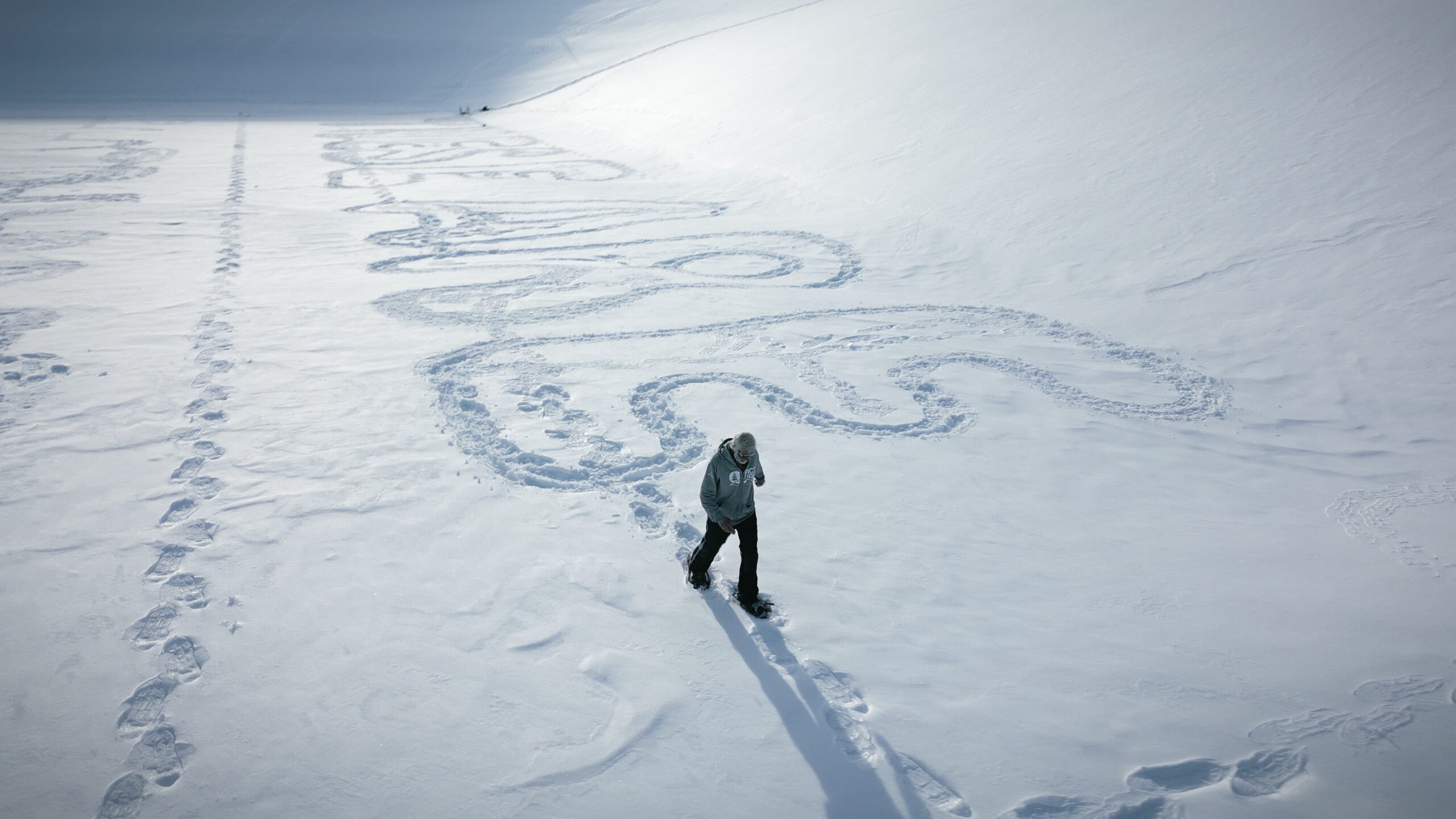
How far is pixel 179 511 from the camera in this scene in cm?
551

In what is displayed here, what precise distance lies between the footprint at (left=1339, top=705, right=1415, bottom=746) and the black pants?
3.21 metres

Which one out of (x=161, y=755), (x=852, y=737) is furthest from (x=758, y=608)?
(x=161, y=755)

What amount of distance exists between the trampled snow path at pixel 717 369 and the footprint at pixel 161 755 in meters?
1.92

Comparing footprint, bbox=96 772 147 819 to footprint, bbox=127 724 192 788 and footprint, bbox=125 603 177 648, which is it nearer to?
footprint, bbox=127 724 192 788

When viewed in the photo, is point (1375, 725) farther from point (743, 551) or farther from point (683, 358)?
point (683, 358)

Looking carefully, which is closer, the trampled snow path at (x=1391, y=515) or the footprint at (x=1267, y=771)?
the footprint at (x=1267, y=771)

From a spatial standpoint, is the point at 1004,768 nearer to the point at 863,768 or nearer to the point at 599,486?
the point at 863,768

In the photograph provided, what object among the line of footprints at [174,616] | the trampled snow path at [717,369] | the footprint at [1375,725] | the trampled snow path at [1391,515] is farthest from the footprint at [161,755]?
the trampled snow path at [1391,515]

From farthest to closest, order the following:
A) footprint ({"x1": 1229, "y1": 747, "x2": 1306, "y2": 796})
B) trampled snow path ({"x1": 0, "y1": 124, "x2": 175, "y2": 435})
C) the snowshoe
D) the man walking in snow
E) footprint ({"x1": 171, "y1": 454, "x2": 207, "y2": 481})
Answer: trampled snow path ({"x1": 0, "y1": 124, "x2": 175, "y2": 435}), footprint ({"x1": 171, "y1": 454, "x2": 207, "y2": 481}), the snowshoe, the man walking in snow, footprint ({"x1": 1229, "y1": 747, "x2": 1306, "y2": 796})

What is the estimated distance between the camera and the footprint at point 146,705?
12.8 feet

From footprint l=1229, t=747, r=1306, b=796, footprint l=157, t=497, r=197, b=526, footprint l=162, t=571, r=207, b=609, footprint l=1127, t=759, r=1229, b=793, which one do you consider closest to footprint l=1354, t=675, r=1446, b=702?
footprint l=1229, t=747, r=1306, b=796

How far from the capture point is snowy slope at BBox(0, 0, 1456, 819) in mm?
3947

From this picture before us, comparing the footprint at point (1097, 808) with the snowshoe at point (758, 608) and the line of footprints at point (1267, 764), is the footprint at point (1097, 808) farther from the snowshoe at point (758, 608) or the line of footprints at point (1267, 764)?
the snowshoe at point (758, 608)

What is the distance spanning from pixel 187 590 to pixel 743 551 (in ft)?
11.3
